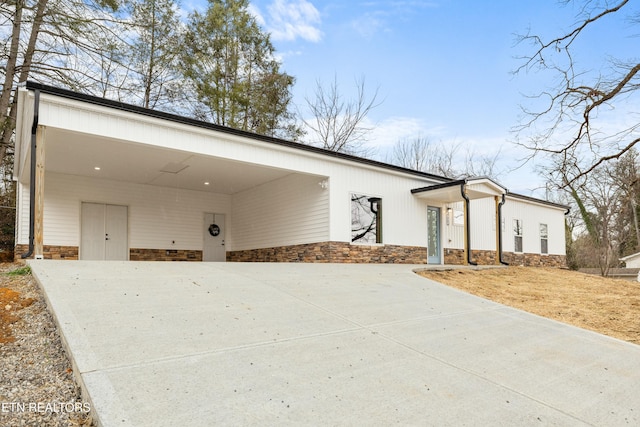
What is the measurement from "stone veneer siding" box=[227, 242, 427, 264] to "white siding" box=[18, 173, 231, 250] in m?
2.39

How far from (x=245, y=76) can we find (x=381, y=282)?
15931mm

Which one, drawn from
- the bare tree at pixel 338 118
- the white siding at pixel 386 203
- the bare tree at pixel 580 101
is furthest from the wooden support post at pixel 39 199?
the bare tree at pixel 338 118

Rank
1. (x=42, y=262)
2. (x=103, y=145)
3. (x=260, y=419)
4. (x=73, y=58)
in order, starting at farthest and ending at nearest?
(x=73, y=58), (x=103, y=145), (x=42, y=262), (x=260, y=419)

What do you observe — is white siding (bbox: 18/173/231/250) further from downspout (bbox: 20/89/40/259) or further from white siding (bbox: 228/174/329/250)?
downspout (bbox: 20/89/40/259)

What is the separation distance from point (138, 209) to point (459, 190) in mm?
10459

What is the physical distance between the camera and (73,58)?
1357cm

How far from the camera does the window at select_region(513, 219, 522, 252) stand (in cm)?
1772

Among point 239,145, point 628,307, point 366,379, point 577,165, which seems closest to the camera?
point 366,379

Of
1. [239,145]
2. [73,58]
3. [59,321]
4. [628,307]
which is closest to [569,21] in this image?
[628,307]

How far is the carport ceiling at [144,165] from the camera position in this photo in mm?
9180

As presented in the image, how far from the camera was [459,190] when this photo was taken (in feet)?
42.4

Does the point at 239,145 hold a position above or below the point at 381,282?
above

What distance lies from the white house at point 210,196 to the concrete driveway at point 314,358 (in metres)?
3.55

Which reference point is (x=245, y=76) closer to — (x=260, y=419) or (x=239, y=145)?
(x=239, y=145)
